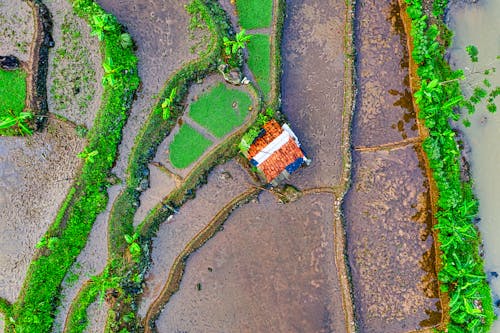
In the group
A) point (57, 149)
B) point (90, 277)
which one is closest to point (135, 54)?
point (57, 149)

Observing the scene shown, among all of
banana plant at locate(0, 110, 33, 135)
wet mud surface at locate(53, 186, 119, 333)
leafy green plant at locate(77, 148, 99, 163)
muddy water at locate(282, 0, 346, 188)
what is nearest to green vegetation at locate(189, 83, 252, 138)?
muddy water at locate(282, 0, 346, 188)

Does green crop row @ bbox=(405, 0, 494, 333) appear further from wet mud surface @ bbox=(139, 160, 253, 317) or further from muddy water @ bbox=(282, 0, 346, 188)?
wet mud surface @ bbox=(139, 160, 253, 317)

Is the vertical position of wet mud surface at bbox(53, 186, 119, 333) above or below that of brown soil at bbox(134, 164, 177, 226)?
below

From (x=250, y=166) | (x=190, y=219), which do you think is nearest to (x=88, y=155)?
(x=190, y=219)

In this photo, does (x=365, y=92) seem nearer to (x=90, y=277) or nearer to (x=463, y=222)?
(x=463, y=222)

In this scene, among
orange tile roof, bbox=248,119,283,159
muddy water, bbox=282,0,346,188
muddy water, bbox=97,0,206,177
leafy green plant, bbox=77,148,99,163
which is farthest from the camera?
muddy water, bbox=282,0,346,188

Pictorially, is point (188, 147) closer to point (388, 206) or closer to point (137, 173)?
point (137, 173)

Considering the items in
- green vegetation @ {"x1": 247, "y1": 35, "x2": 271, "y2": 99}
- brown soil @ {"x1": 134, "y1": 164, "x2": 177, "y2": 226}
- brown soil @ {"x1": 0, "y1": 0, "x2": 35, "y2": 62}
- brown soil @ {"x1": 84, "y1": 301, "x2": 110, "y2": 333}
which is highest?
brown soil @ {"x1": 0, "y1": 0, "x2": 35, "y2": 62}
